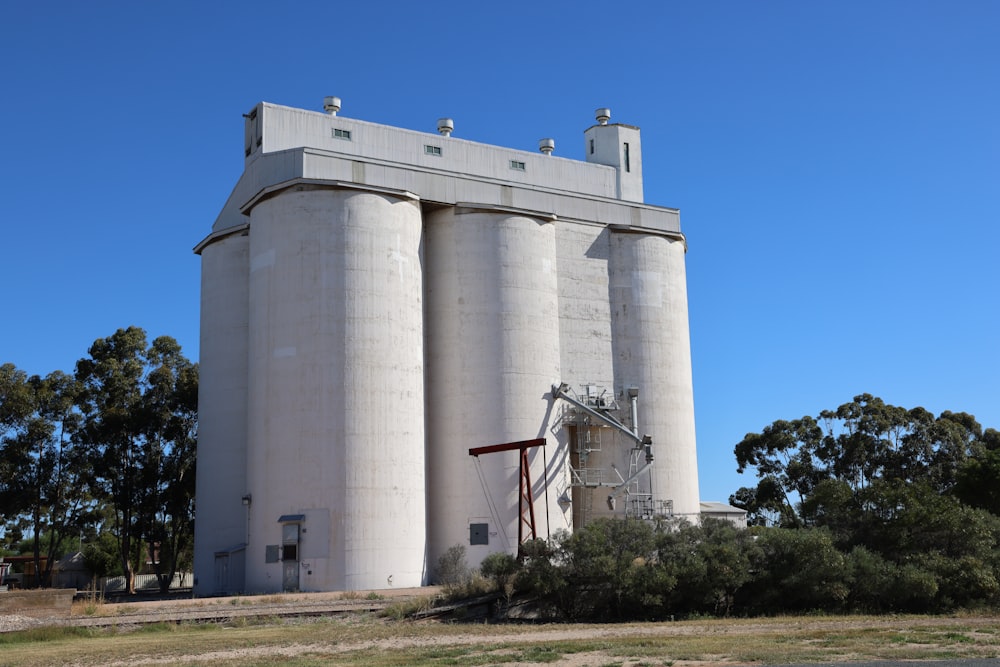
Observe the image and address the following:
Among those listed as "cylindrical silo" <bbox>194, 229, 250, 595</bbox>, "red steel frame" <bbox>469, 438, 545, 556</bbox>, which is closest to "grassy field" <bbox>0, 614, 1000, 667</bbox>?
"red steel frame" <bbox>469, 438, 545, 556</bbox>

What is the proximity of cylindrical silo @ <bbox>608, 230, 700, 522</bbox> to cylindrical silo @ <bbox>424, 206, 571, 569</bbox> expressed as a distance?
4.20m

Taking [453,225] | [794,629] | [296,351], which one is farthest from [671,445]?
[794,629]

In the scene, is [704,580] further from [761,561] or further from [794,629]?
[794,629]

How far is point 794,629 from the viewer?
2405 cm

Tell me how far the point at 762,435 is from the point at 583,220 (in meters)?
31.7

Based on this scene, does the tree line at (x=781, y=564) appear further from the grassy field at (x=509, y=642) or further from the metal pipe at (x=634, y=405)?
the metal pipe at (x=634, y=405)

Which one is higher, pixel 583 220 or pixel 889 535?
pixel 583 220

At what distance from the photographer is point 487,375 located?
4291cm

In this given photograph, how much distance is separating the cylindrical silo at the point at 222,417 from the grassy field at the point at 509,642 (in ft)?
50.4

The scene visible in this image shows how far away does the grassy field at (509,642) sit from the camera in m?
19.5

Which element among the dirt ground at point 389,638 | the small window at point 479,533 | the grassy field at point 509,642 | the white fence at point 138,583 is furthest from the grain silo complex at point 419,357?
the white fence at point 138,583

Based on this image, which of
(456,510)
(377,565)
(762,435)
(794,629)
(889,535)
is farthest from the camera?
(762,435)

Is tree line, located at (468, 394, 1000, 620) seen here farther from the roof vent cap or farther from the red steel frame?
the roof vent cap

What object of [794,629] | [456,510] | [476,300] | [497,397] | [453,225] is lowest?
[794,629]
